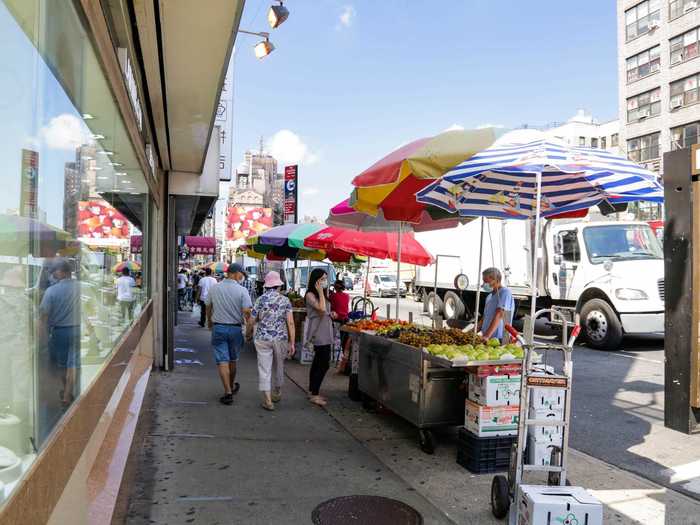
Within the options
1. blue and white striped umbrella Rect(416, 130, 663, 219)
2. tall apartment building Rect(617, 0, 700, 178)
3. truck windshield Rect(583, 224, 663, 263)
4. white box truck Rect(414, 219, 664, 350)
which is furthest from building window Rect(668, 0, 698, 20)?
blue and white striped umbrella Rect(416, 130, 663, 219)

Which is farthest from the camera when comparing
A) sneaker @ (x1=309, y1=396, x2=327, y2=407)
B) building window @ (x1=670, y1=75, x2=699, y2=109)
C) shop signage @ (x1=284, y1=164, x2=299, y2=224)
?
building window @ (x1=670, y1=75, x2=699, y2=109)

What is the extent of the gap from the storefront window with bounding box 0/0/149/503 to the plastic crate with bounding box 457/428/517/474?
320 cm

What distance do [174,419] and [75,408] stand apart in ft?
14.6

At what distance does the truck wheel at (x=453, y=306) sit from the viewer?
734 inches

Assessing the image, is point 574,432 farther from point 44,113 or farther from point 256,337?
point 44,113

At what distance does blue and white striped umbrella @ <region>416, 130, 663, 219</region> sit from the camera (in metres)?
4.43

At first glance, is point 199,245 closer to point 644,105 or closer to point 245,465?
point 644,105

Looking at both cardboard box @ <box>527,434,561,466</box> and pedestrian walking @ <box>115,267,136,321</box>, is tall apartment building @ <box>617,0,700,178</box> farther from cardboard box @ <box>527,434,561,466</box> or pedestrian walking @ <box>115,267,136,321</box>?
pedestrian walking @ <box>115,267,136,321</box>

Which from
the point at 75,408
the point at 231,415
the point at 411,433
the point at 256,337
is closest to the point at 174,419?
the point at 231,415

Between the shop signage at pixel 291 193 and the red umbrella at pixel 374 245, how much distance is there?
1374 centimetres

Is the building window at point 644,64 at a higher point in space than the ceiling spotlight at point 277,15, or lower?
higher

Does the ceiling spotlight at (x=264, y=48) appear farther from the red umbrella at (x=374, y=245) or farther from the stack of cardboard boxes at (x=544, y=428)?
the stack of cardboard boxes at (x=544, y=428)

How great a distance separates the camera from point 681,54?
35.1 m

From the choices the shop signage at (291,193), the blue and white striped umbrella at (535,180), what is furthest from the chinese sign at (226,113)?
the shop signage at (291,193)
